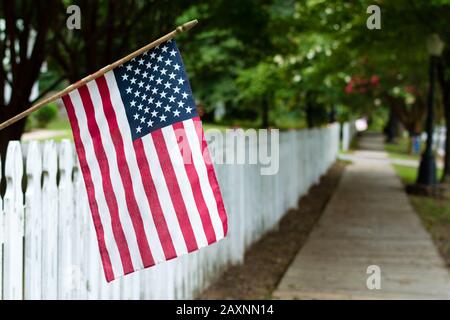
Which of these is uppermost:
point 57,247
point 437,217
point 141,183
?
point 141,183

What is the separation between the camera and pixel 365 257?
28.3ft

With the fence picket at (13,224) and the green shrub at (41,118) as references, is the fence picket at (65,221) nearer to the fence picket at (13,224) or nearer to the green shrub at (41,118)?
the fence picket at (13,224)

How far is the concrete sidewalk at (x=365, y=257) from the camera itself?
6984mm

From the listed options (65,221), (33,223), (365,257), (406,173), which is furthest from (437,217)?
(406,173)

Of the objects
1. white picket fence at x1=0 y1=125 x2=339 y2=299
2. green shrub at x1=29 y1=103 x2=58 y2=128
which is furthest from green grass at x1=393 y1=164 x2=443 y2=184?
green shrub at x1=29 y1=103 x2=58 y2=128

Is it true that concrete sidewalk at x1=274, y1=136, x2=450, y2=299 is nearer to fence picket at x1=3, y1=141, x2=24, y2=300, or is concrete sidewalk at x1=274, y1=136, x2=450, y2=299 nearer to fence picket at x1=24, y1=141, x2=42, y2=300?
fence picket at x1=24, y1=141, x2=42, y2=300

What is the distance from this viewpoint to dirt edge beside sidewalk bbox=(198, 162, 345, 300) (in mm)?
7098

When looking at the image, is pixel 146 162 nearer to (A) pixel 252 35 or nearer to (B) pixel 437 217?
(B) pixel 437 217

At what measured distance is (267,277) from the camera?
7797 mm

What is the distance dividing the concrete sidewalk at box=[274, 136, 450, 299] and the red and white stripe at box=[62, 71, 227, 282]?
355 centimetres

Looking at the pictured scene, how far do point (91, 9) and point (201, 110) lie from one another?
→ 1790 centimetres

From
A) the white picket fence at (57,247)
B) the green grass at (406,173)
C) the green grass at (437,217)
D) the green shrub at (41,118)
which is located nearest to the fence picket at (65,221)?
the white picket fence at (57,247)

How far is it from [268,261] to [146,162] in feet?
17.9
